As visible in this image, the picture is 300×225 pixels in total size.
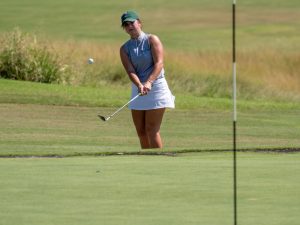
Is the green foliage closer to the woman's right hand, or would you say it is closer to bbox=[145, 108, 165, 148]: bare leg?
bbox=[145, 108, 165, 148]: bare leg

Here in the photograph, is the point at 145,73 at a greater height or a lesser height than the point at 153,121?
greater

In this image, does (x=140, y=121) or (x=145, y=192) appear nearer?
(x=145, y=192)

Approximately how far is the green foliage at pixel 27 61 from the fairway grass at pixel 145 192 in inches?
649

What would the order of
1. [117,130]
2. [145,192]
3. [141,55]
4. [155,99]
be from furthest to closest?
[117,130]
[155,99]
[141,55]
[145,192]

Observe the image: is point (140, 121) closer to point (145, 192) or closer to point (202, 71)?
point (145, 192)

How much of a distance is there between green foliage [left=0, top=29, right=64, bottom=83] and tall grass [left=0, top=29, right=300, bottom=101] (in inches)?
5.4

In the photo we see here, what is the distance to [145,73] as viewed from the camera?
14062 millimetres

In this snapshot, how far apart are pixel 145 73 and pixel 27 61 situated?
14.9 metres

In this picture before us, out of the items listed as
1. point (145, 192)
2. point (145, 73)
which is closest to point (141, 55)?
point (145, 73)

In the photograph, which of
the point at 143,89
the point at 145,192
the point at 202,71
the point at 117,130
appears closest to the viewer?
the point at 145,192

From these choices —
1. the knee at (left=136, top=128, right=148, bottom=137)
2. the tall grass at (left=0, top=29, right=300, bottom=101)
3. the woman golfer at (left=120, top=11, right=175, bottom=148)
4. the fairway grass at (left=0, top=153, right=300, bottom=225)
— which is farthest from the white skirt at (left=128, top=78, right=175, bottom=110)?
the tall grass at (left=0, top=29, right=300, bottom=101)

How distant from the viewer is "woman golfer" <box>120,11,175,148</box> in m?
13.8

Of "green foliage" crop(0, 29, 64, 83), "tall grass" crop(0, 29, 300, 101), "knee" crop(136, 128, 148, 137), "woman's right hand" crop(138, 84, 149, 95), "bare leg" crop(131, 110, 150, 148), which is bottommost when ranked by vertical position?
"tall grass" crop(0, 29, 300, 101)

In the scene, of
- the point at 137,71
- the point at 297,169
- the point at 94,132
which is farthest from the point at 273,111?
the point at 297,169
